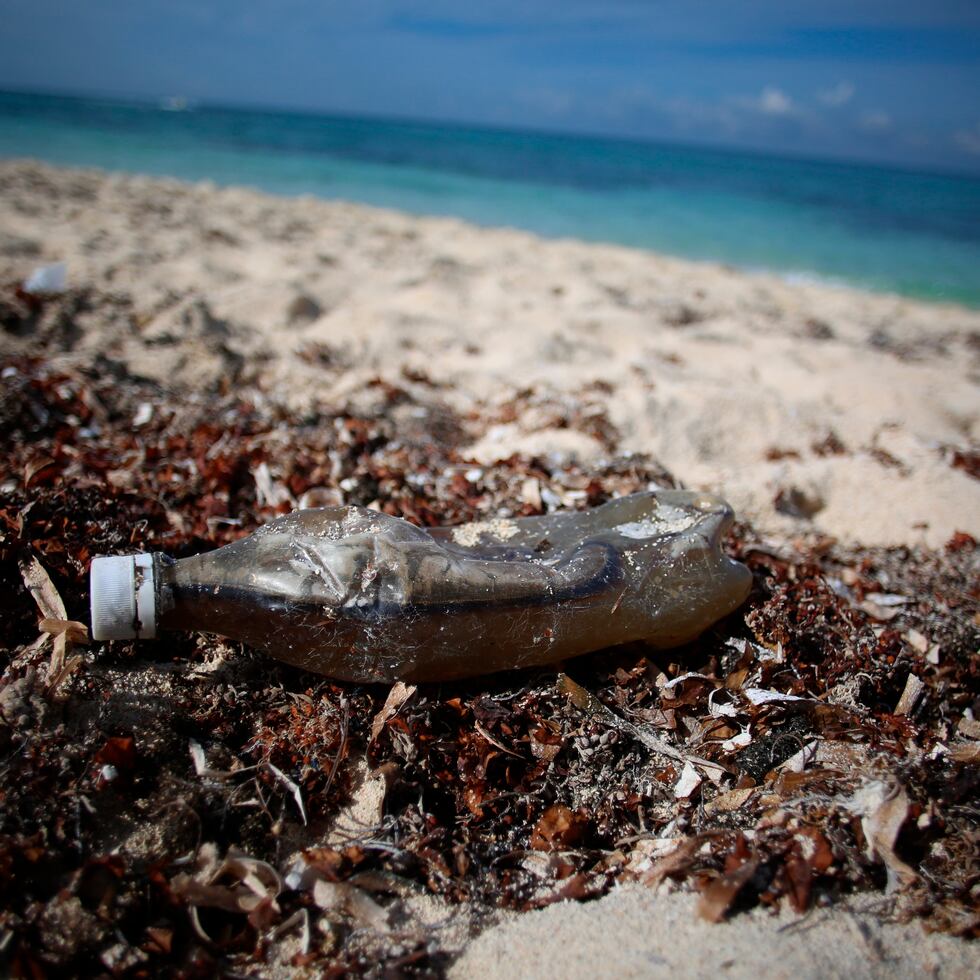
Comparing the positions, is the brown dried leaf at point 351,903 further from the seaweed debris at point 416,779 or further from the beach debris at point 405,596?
the beach debris at point 405,596

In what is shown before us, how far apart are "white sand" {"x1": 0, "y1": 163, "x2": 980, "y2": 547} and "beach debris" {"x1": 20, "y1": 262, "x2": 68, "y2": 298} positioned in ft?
0.51

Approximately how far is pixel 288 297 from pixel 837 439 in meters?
3.22

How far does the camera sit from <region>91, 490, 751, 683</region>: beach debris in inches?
57.0

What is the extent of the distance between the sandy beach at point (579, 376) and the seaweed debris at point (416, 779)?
0.33 feet

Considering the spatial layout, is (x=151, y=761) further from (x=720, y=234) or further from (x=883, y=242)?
(x=883, y=242)

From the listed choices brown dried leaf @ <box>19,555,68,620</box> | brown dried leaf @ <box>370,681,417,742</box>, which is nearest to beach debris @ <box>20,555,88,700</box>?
brown dried leaf @ <box>19,555,68,620</box>

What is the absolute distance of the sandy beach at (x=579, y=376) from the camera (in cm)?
124

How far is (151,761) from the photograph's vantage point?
1.37 meters

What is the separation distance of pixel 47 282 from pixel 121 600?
3.07 meters

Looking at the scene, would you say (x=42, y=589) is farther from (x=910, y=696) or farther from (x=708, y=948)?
(x=910, y=696)

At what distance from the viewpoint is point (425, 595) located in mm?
1479

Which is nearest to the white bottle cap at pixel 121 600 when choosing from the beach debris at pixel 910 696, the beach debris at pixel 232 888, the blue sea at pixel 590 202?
the beach debris at pixel 232 888

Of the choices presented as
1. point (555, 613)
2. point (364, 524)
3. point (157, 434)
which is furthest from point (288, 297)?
point (555, 613)

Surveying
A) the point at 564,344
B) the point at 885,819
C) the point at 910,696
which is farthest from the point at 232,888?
the point at 564,344
